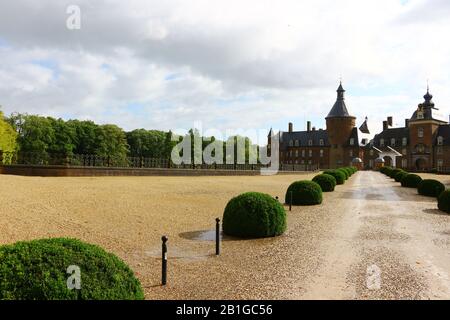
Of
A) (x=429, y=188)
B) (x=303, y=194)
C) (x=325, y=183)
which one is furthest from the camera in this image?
(x=325, y=183)

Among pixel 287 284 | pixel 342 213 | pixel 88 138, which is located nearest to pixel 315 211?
pixel 342 213

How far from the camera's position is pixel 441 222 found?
46.3 feet

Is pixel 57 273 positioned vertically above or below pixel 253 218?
above

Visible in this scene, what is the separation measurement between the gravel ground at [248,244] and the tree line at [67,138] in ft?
139

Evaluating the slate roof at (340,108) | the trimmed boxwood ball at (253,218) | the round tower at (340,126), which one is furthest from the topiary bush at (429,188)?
the slate roof at (340,108)

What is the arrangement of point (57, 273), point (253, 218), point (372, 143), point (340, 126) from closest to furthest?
point (57, 273) < point (253, 218) < point (340, 126) < point (372, 143)

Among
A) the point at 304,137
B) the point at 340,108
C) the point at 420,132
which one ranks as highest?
the point at 340,108

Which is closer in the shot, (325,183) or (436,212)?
(436,212)

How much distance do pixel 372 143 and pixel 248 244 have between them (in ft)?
311

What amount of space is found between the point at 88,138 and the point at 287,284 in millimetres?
72919

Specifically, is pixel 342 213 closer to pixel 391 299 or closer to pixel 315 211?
pixel 315 211

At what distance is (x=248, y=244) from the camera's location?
10.2m

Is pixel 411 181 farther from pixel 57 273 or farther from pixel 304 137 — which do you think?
pixel 304 137

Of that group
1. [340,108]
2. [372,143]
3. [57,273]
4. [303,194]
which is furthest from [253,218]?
[372,143]
